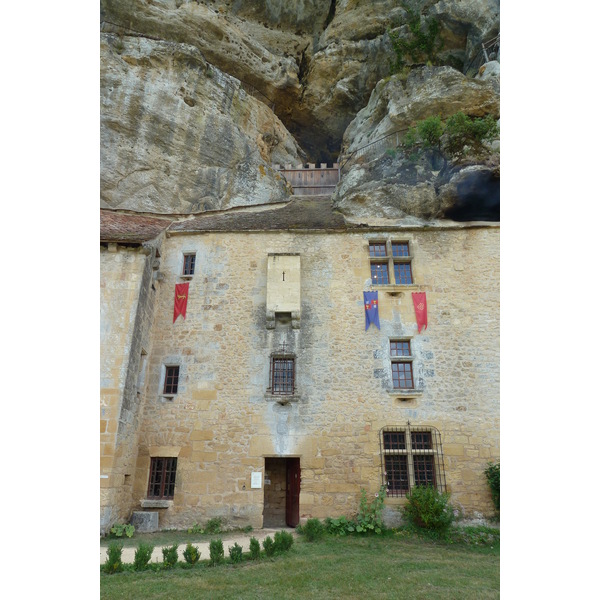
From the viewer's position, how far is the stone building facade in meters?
10.1

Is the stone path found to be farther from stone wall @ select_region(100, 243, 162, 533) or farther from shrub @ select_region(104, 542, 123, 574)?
stone wall @ select_region(100, 243, 162, 533)

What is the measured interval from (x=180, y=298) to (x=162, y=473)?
4807 mm

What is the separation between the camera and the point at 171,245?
13078 millimetres

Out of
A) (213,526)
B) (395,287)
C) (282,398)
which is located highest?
(395,287)

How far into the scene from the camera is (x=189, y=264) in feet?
42.2

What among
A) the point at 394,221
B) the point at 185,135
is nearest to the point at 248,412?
the point at 394,221

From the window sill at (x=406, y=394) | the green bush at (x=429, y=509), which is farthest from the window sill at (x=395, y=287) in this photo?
the green bush at (x=429, y=509)

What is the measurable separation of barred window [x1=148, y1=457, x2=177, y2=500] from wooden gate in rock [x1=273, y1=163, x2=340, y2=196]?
16.3m

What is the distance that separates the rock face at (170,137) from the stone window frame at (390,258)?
A: 27.9 ft

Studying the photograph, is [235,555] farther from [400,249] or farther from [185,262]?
[400,249]

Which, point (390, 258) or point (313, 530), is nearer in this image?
point (313, 530)

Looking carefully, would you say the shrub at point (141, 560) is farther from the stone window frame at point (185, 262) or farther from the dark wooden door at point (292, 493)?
the stone window frame at point (185, 262)

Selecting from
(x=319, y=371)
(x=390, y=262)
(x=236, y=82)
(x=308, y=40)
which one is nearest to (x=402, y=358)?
(x=319, y=371)

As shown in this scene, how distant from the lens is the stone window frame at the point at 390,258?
1223 cm
